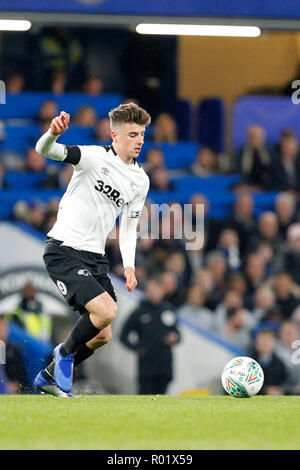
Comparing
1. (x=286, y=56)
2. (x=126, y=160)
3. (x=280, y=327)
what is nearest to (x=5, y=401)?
(x=126, y=160)

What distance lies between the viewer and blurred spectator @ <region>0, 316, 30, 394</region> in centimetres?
1022

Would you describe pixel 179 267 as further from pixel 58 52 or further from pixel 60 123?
pixel 60 123

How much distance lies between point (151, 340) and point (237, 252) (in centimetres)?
182

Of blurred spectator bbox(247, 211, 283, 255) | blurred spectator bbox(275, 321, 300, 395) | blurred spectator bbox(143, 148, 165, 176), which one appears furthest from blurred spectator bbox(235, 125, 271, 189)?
blurred spectator bbox(275, 321, 300, 395)

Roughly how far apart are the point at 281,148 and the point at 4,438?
27.4 feet

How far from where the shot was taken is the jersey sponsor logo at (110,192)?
7.54 metres

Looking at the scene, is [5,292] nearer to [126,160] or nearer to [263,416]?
[126,160]

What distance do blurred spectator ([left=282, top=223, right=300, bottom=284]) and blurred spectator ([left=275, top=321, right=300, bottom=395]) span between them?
81cm

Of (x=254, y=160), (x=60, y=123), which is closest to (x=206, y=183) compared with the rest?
(x=254, y=160)

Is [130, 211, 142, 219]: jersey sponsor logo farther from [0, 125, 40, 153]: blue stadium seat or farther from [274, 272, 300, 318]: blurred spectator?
[0, 125, 40, 153]: blue stadium seat

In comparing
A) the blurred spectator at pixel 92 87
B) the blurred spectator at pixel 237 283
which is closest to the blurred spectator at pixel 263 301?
the blurred spectator at pixel 237 283

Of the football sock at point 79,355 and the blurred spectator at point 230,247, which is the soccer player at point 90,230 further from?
the blurred spectator at point 230,247

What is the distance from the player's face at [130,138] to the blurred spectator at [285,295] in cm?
515

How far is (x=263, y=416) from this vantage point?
667 centimetres
